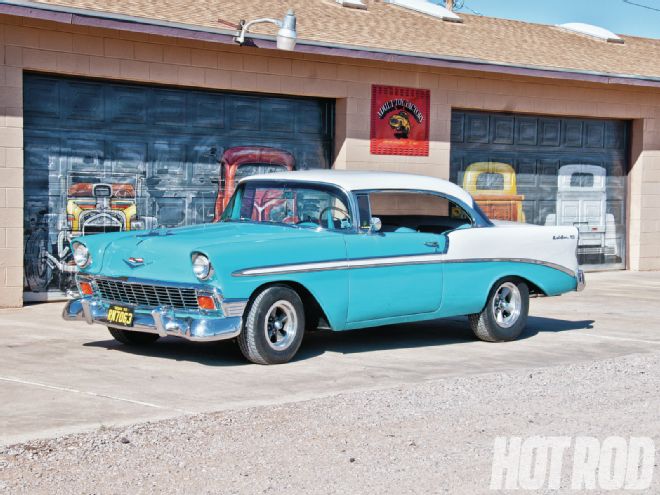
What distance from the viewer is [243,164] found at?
1492 centimetres

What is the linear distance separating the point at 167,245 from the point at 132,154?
18.0ft

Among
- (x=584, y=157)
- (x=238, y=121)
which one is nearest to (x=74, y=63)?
(x=238, y=121)

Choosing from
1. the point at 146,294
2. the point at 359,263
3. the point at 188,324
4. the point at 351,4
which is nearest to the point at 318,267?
the point at 359,263

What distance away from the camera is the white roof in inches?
380

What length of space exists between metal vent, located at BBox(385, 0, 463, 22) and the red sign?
368cm

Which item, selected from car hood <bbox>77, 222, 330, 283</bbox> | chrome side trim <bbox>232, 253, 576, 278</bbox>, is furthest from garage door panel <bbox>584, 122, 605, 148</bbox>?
car hood <bbox>77, 222, 330, 283</bbox>

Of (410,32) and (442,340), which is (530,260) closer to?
(442,340)

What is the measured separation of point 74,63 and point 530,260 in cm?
601

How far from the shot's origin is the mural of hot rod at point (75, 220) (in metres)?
13.2

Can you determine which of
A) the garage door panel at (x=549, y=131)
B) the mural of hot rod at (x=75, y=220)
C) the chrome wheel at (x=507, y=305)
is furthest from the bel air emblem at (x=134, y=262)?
the garage door panel at (x=549, y=131)

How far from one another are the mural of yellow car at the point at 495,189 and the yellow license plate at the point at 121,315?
9.55 metres

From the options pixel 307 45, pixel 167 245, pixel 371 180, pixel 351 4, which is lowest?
pixel 167 245

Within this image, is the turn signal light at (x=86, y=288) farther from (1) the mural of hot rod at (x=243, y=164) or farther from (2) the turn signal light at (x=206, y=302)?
(1) the mural of hot rod at (x=243, y=164)

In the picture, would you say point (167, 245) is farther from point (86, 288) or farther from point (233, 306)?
point (86, 288)
